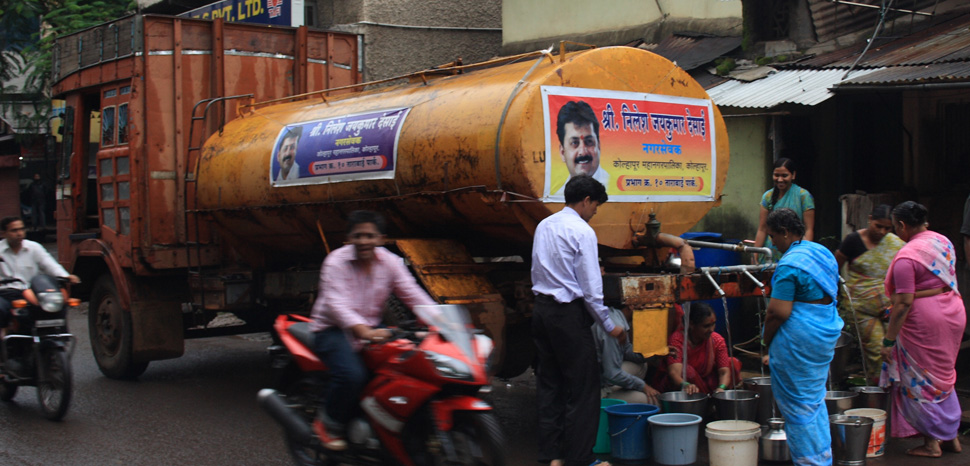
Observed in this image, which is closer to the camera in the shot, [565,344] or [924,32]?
[565,344]

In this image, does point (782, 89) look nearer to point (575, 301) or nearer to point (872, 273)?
point (872, 273)

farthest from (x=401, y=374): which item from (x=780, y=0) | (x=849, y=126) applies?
(x=780, y=0)

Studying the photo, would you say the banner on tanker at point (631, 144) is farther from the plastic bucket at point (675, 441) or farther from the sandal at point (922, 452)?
the sandal at point (922, 452)

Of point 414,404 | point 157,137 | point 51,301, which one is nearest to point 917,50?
point 414,404

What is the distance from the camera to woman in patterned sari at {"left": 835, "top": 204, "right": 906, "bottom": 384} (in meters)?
6.52

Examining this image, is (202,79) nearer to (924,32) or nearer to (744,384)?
(744,384)

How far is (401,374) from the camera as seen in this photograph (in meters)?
4.39

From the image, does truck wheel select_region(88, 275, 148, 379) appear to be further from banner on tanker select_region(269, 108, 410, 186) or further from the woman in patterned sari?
the woman in patterned sari

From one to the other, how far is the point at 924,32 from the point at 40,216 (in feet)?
61.3

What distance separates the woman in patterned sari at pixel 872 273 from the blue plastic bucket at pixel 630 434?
1981 millimetres

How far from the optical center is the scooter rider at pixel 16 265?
283 inches

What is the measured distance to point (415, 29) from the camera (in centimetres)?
1523

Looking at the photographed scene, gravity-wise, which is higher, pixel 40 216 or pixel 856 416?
pixel 40 216

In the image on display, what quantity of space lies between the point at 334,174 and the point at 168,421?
226 centimetres
